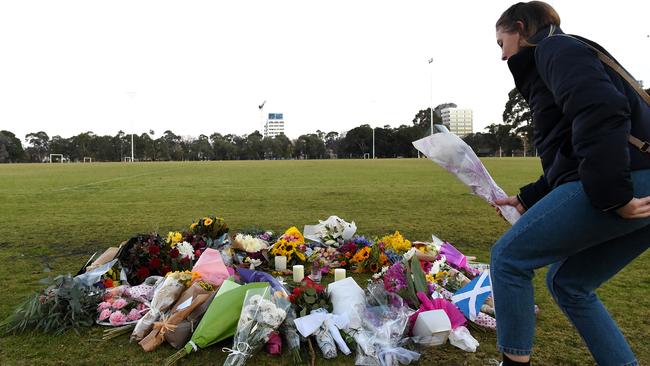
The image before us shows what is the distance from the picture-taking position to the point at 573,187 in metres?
1.96

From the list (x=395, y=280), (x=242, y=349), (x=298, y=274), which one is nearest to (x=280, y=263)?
(x=298, y=274)

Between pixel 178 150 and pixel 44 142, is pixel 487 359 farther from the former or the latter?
pixel 44 142

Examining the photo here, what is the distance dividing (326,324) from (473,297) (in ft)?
4.11

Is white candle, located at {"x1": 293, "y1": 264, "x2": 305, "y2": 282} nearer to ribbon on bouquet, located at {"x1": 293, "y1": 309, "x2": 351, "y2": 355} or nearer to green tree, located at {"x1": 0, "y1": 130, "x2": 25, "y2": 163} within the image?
ribbon on bouquet, located at {"x1": 293, "y1": 309, "x2": 351, "y2": 355}

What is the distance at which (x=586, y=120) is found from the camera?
1.74 metres

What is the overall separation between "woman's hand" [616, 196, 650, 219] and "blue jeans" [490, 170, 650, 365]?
49mm

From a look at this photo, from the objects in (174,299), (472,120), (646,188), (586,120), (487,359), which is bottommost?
(487,359)

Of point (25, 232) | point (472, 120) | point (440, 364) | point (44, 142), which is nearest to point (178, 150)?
point (44, 142)

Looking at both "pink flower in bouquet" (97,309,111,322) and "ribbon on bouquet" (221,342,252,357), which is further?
"pink flower in bouquet" (97,309,111,322)

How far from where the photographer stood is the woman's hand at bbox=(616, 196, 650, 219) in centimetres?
182

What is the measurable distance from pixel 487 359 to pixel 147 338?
234cm

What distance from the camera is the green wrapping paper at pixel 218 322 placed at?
3174 millimetres

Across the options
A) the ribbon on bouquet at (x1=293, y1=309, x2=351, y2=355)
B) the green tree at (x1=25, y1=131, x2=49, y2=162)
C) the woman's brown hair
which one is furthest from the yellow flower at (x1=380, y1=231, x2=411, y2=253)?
the green tree at (x1=25, y1=131, x2=49, y2=162)

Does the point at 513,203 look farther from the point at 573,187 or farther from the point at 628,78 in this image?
the point at 628,78
